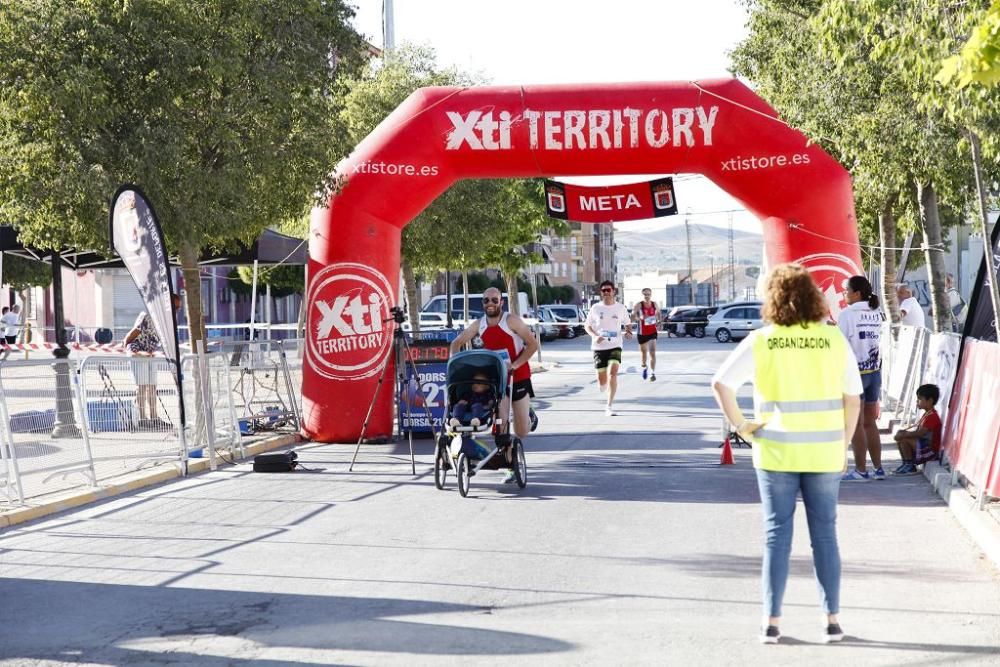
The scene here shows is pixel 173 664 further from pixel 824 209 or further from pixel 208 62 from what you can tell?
Answer: pixel 824 209

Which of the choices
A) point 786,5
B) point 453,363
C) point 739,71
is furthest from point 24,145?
point 739,71

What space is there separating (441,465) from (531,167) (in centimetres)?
547

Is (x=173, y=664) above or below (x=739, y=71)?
below

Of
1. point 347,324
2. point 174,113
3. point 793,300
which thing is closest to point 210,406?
point 347,324

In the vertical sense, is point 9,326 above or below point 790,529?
above

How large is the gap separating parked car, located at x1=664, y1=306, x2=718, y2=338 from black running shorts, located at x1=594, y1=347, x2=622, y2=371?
125 feet

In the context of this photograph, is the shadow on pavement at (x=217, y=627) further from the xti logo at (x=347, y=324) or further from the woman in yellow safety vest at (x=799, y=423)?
the xti logo at (x=347, y=324)

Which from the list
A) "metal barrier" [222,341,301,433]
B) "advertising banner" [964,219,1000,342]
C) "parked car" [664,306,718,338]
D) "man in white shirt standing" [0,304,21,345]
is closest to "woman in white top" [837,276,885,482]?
"advertising banner" [964,219,1000,342]

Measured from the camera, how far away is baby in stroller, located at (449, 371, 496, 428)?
11.5 m

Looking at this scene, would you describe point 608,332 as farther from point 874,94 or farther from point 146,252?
point 146,252

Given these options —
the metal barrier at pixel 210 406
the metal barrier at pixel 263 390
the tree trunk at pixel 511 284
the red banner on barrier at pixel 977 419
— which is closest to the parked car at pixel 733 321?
the tree trunk at pixel 511 284

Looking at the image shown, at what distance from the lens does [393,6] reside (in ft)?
120

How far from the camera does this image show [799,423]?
20.0 ft

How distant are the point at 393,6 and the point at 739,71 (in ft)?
53.6
